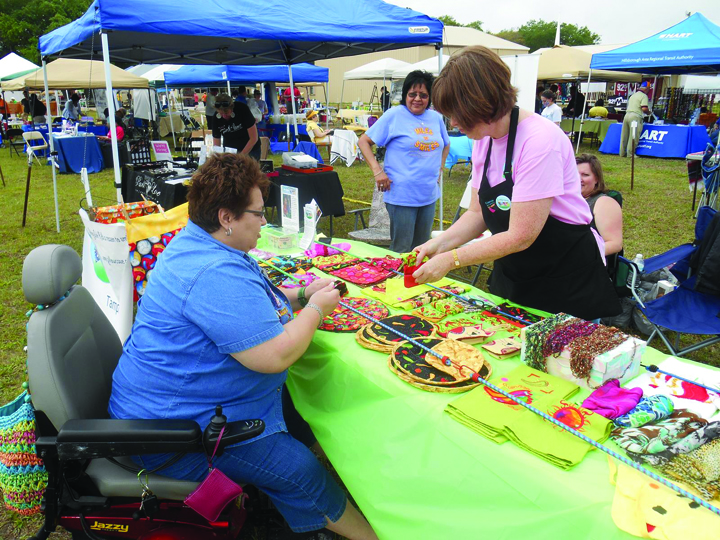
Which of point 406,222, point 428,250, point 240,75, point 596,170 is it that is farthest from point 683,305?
point 240,75

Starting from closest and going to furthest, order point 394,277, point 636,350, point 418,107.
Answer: point 636,350
point 394,277
point 418,107

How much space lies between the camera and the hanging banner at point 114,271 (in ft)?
9.17

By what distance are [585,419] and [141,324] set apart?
1.33 metres

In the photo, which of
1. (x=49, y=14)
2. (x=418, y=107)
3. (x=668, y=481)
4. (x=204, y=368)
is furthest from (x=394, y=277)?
(x=49, y=14)

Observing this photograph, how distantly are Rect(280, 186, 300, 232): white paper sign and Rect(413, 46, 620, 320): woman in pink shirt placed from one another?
1275mm

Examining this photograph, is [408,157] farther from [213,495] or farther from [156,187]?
[213,495]

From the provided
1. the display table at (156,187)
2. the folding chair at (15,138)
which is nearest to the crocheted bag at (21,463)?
the display table at (156,187)

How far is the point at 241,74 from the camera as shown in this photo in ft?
39.8

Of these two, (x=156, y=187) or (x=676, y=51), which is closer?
(x=156, y=187)

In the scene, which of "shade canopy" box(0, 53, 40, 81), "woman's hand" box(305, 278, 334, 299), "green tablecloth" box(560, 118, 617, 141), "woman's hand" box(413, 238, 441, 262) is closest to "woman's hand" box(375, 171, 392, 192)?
"woman's hand" box(413, 238, 441, 262)

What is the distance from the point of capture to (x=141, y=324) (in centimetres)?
161

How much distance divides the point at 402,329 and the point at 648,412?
83 centimetres

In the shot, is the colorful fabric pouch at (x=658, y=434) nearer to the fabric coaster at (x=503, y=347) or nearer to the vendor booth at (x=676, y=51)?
the fabric coaster at (x=503, y=347)

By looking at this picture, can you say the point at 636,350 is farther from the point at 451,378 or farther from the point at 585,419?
the point at 451,378
